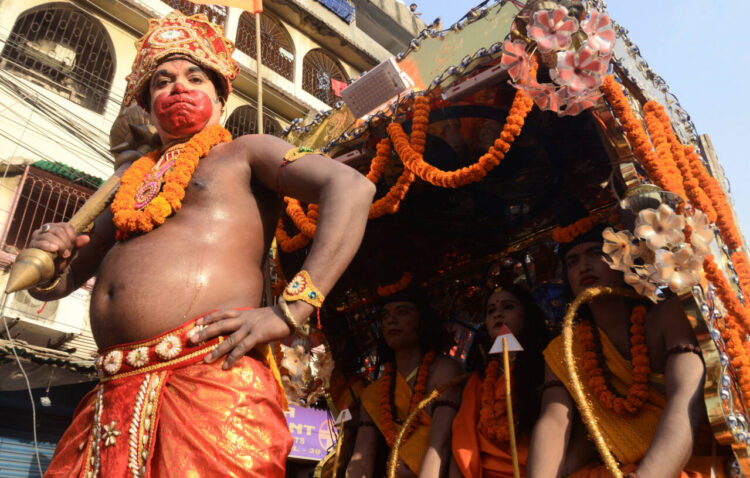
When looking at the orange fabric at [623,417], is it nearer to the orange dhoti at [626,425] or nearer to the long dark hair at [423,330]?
the orange dhoti at [626,425]

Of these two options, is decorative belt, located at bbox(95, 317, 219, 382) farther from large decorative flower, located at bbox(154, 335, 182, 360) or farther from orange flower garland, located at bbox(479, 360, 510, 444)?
orange flower garland, located at bbox(479, 360, 510, 444)

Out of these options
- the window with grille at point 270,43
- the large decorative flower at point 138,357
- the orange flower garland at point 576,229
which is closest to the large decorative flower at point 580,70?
the orange flower garland at point 576,229

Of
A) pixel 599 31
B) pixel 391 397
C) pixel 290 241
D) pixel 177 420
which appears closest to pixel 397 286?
pixel 391 397

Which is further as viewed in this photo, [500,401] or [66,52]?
[66,52]

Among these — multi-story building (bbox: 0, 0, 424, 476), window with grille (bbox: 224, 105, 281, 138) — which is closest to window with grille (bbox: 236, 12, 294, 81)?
multi-story building (bbox: 0, 0, 424, 476)

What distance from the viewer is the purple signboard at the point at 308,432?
9617 millimetres

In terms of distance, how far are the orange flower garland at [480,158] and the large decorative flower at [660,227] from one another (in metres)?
0.74

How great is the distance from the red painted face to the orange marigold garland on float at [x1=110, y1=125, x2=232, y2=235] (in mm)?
59

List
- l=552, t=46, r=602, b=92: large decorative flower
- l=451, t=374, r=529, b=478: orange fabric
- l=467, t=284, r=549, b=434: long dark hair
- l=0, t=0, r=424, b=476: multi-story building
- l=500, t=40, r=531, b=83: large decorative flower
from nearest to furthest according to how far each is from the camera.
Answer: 1. l=552, t=46, r=602, b=92: large decorative flower
2. l=500, t=40, r=531, b=83: large decorative flower
3. l=451, t=374, r=529, b=478: orange fabric
4. l=467, t=284, r=549, b=434: long dark hair
5. l=0, t=0, r=424, b=476: multi-story building

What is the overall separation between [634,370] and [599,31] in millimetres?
1536

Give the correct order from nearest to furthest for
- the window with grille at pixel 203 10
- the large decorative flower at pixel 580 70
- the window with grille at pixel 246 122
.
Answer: the large decorative flower at pixel 580 70 < the window with grille at pixel 203 10 < the window with grille at pixel 246 122

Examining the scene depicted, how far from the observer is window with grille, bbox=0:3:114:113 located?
10.1 meters

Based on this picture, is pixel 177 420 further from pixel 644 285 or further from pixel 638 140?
pixel 638 140

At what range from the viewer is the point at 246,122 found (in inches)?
526
